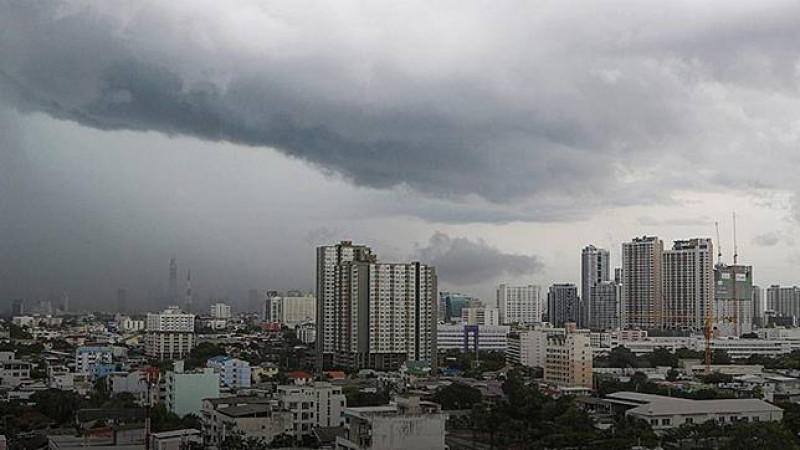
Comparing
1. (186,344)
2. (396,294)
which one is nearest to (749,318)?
(396,294)

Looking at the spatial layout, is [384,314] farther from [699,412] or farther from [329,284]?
[699,412]

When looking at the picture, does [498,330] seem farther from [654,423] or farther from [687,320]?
[654,423]

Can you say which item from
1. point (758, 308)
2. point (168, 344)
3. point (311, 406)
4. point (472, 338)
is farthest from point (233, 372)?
point (758, 308)

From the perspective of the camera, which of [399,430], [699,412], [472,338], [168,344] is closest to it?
[399,430]

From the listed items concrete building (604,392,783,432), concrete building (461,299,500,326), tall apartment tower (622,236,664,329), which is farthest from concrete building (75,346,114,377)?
tall apartment tower (622,236,664,329)

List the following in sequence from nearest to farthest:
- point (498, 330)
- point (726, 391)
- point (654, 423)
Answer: point (654, 423) → point (726, 391) → point (498, 330)
